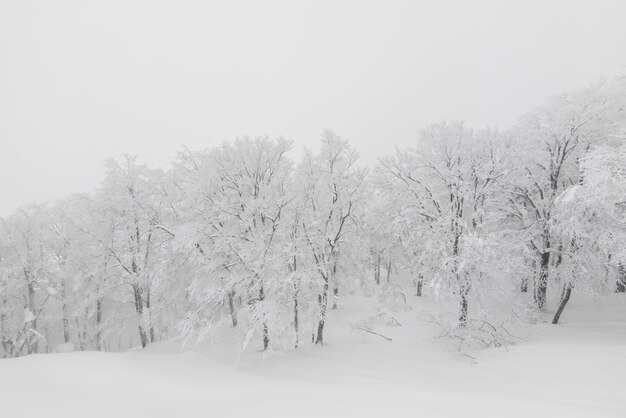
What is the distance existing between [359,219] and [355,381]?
1153 cm

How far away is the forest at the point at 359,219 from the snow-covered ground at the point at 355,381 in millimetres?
1346

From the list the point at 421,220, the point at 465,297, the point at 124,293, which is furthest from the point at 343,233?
the point at 124,293

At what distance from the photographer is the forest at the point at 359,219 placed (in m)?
14.5

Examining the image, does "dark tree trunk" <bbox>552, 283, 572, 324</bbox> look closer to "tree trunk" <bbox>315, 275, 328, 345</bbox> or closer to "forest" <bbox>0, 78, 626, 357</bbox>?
"forest" <bbox>0, 78, 626, 357</bbox>

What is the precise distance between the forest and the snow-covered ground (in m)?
1.35

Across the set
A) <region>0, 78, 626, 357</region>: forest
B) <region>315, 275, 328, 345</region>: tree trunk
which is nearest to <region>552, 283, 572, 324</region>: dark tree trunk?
<region>0, 78, 626, 357</region>: forest

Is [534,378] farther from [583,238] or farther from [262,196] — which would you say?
[262,196]

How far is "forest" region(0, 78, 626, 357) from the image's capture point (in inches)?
571

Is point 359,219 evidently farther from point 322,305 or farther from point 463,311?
point 463,311

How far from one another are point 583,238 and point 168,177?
22476 mm

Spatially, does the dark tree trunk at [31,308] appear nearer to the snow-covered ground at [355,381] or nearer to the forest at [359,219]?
the forest at [359,219]

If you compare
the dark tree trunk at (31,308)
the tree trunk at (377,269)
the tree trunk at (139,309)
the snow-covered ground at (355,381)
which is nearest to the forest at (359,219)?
the tree trunk at (139,309)

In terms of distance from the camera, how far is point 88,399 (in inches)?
298

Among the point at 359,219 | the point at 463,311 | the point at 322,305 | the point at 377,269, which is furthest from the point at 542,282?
the point at 377,269
